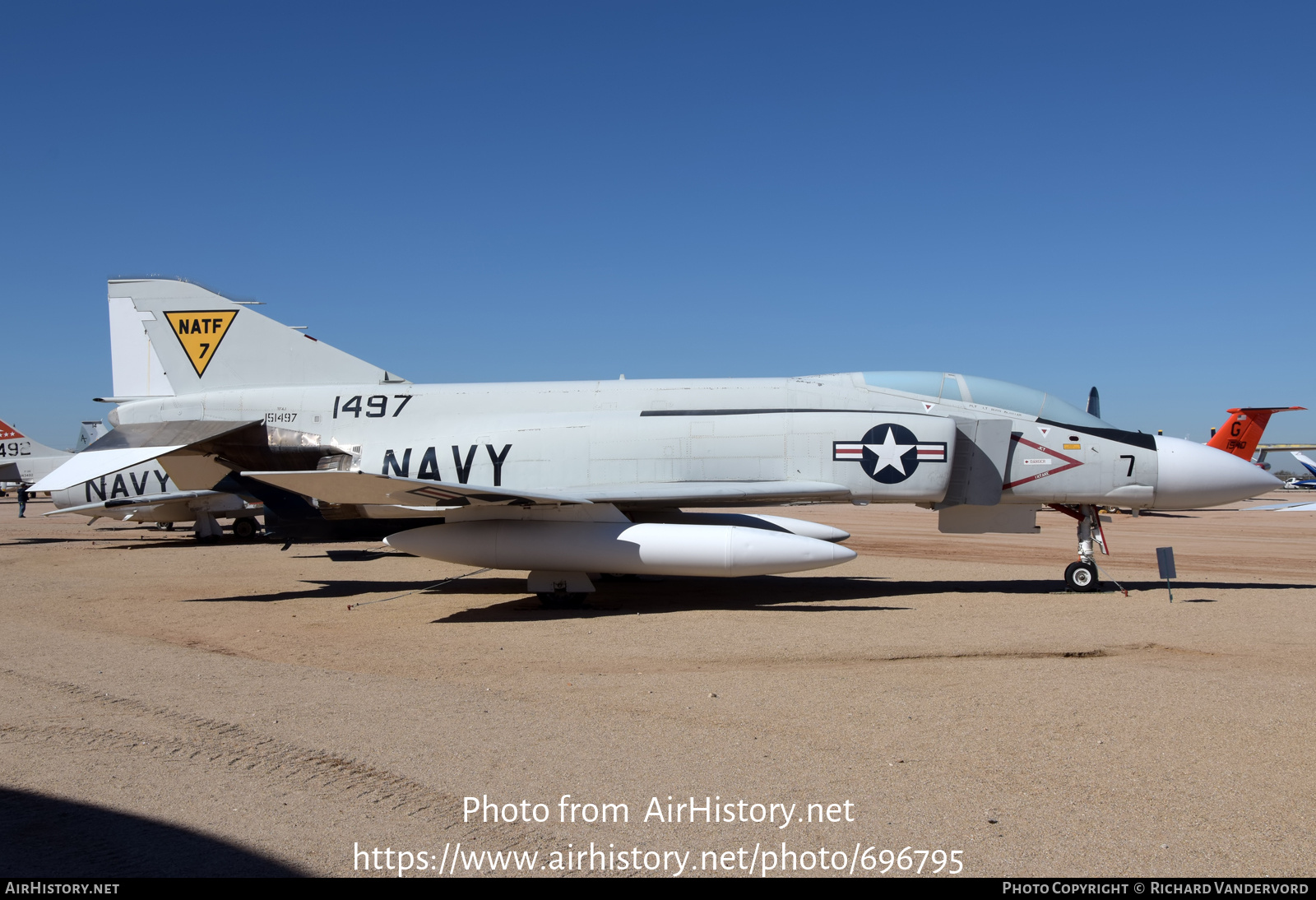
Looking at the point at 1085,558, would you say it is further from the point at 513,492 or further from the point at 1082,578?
the point at 513,492

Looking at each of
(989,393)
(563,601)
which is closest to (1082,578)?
(989,393)

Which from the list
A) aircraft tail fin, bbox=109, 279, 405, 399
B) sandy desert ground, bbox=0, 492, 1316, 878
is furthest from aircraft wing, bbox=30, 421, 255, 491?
sandy desert ground, bbox=0, 492, 1316, 878

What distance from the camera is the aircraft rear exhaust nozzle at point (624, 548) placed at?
10180 millimetres

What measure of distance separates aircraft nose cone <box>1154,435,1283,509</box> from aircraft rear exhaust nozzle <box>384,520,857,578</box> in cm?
466

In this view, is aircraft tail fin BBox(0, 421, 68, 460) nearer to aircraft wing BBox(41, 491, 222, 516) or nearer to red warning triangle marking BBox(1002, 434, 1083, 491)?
aircraft wing BBox(41, 491, 222, 516)

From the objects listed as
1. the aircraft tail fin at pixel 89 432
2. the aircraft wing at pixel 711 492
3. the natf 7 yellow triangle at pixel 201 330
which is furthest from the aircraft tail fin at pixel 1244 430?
the aircraft tail fin at pixel 89 432

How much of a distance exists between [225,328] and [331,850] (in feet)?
36.8

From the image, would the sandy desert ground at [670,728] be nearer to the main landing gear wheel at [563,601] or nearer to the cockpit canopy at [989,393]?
the main landing gear wheel at [563,601]

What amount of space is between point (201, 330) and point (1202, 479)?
14.6 m

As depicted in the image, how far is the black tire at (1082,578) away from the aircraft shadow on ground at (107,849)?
1090 cm

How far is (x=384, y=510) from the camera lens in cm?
1191

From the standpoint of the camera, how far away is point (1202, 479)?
444 inches
